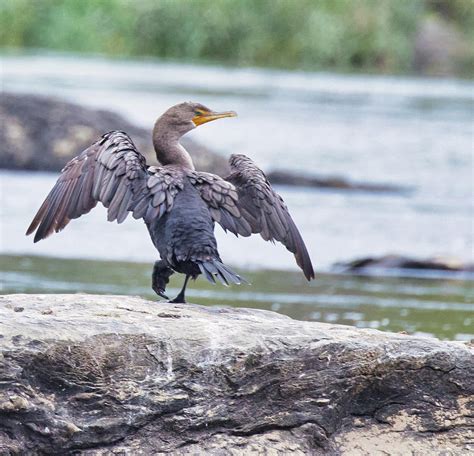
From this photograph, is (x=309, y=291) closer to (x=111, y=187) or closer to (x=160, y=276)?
(x=160, y=276)

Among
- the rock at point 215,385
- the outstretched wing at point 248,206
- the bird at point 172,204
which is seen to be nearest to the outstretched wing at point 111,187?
the bird at point 172,204

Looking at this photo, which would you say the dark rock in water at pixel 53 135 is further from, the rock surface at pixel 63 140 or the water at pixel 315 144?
the water at pixel 315 144

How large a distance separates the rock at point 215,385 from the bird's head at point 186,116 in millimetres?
1704

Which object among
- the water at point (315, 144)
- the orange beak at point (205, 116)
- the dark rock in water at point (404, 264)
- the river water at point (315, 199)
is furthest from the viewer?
the water at point (315, 144)

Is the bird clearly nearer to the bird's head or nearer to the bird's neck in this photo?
the bird's neck

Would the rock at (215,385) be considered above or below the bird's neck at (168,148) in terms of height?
below

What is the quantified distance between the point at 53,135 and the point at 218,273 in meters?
12.3

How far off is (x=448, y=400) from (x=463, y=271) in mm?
6809

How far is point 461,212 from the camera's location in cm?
1709

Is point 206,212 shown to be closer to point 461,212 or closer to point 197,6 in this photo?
point 461,212

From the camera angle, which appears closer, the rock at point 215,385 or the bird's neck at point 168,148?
the rock at point 215,385

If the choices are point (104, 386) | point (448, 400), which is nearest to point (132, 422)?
point (104, 386)

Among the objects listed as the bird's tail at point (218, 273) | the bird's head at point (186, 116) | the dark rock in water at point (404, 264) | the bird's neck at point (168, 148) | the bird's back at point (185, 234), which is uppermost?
the bird's head at point (186, 116)

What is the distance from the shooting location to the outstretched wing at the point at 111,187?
6754 mm
